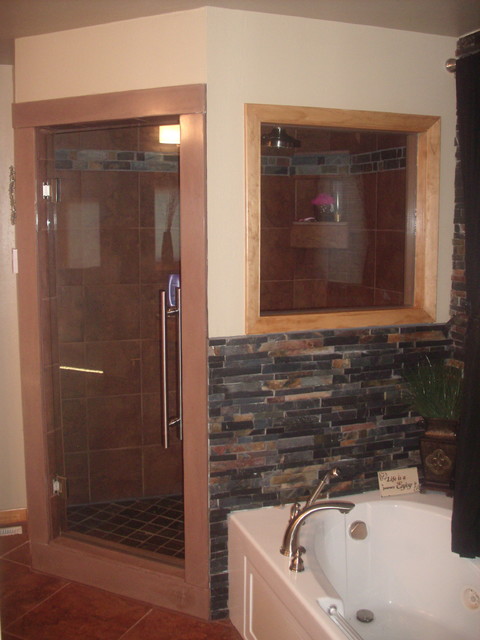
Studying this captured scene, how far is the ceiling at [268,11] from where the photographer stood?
2.40m

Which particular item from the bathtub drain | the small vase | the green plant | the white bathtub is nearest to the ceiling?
→ the green plant

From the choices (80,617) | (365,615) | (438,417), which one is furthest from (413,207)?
(80,617)

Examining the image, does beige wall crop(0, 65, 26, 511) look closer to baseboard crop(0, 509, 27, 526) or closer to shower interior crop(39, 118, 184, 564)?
baseboard crop(0, 509, 27, 526)

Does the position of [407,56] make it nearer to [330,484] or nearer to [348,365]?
[348,365]

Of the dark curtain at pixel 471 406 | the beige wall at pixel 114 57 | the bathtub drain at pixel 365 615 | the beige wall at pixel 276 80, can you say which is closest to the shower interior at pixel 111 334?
the beige wall at pixel 114 57

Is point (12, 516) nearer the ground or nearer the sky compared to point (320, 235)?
nearer the ground

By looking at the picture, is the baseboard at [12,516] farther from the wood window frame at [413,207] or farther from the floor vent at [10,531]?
the wood window frame at [413,207]

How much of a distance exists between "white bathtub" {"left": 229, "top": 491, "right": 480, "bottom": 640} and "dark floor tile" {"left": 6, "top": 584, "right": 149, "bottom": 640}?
0.45 meters

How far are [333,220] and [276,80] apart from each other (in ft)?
2.06

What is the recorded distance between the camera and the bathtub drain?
2564 millimetres

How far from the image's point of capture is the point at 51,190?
2932 millimetres

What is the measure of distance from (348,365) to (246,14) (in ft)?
4.71

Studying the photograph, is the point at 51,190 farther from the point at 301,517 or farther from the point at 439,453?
the point at 439,453

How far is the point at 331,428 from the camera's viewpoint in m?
2.81
